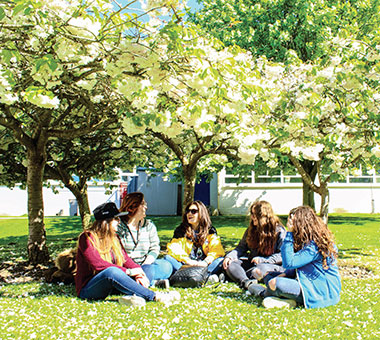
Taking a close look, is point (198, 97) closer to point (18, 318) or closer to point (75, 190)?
point (18, 318)

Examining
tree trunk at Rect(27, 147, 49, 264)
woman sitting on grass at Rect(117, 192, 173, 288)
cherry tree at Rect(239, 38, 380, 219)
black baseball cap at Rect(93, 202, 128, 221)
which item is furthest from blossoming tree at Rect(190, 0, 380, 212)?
black baseball cap at Rect(93, 202, 128, 221)

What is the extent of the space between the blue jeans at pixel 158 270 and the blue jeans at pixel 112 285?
0.76 metres

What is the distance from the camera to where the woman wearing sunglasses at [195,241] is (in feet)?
18.1

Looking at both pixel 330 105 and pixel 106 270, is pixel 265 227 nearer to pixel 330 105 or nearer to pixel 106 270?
pixel 330 105

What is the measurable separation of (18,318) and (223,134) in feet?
11.8

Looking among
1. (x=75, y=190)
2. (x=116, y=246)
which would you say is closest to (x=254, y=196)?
(x=75, y=190)

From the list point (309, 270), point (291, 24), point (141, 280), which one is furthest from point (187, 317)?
point (291, 24)

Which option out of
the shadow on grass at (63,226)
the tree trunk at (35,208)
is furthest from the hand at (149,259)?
the shadow on grass at (63,226)

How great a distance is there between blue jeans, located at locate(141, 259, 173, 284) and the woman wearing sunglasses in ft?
0.87

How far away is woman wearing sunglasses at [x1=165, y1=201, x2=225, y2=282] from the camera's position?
5527mm

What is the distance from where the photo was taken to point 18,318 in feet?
11.9

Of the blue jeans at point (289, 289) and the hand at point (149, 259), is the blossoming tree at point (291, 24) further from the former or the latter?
the blue jeans at point (289, 289)

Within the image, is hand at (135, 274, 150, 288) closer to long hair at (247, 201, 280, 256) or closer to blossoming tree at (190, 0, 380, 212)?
long hair at (247, 201, 280, 256)

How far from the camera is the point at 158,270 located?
5.12 meters
